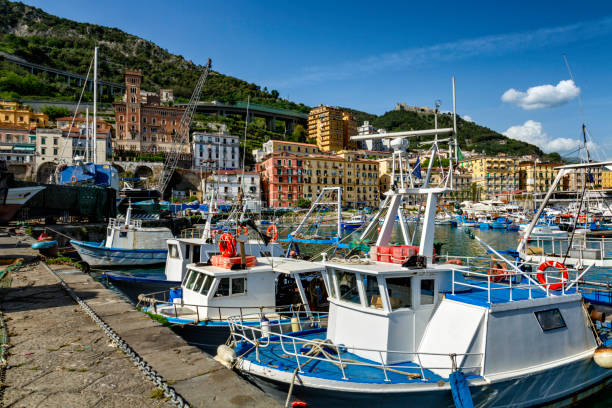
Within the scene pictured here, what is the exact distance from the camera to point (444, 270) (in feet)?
29.7

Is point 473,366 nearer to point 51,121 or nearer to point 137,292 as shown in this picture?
point 137,292

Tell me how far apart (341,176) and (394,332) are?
94945mm

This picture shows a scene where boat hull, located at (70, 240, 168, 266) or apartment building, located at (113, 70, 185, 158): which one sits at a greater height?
apartment building, located at (113, 70, 185, 158)

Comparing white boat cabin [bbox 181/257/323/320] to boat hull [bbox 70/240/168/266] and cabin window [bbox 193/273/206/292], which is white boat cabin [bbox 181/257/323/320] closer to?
cabin window [bbox 193/273/206/292]

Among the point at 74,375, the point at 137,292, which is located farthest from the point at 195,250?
the point at 74,375

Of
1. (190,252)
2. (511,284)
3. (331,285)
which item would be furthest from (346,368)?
(190,252)

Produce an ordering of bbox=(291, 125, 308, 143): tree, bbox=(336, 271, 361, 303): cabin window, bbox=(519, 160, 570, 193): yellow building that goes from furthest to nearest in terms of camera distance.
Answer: bbox=(291, 125, 308, 143): tree, bbox=(519, 160, 570, 193): yellow building, bbox=(336, 271, 361, 303): cabin window

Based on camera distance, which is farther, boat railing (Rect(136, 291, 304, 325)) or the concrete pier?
boat railing (Rect(136, 291, 304, 325))

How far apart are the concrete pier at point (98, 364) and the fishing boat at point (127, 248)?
17797mm

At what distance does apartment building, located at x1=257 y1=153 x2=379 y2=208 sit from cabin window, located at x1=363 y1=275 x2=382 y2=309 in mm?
84264

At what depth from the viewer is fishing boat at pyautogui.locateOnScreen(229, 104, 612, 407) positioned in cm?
779

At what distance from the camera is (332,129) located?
132875 millimetres

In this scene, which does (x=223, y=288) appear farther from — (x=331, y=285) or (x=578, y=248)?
(x=578, y=248)

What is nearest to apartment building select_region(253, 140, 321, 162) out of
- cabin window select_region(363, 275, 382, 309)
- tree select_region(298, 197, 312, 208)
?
tree select_region(298, 197, 312, 208)
